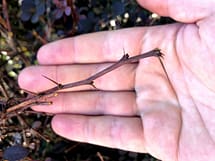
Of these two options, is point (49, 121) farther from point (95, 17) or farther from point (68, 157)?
point (95, 17)

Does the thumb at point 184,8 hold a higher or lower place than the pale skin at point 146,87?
higher

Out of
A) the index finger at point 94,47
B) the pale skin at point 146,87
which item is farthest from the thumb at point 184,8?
the index finger at point 94,47

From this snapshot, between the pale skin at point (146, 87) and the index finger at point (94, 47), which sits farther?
the index finger at point (94, 47)

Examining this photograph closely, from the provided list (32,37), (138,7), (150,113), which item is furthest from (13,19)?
(150,113)

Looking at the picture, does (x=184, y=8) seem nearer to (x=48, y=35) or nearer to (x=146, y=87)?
(x=146, y=87)

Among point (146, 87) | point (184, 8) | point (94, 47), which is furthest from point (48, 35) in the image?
point (184, 8)

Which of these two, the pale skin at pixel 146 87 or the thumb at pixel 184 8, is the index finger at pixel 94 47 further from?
the thumb at pixel 184 8
